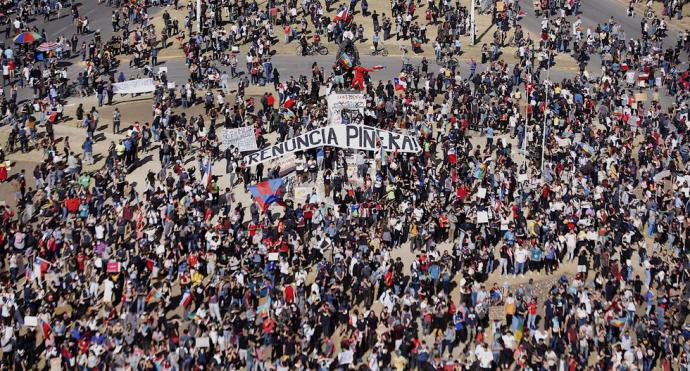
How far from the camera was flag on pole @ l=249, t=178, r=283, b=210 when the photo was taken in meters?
50.0

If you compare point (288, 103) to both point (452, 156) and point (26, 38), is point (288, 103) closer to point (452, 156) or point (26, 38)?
point (452, 156)

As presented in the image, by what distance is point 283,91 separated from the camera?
6406cm

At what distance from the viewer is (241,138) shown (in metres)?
56.4

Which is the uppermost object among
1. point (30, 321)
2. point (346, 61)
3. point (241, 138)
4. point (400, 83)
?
point (346, 61)

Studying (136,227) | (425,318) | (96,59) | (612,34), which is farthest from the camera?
(612,34)

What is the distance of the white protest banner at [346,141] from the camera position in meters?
53.4

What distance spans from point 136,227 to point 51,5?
36.5m

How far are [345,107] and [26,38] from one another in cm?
2714

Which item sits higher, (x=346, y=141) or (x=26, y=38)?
(x=346, y=141)

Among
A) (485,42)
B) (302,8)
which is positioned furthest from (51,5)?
(485,42)

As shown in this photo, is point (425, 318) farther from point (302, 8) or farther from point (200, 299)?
point (302, 8)

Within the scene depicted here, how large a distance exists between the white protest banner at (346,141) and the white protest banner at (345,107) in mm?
589

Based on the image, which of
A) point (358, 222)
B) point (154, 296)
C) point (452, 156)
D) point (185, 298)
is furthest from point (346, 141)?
point (154, 296)

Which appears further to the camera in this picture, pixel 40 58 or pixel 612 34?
pixel 612 34
